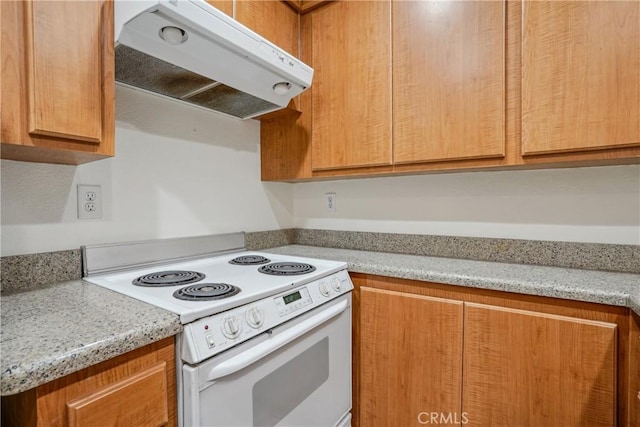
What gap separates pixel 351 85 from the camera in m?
1.55

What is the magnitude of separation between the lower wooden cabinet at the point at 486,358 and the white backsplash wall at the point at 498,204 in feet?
1.54

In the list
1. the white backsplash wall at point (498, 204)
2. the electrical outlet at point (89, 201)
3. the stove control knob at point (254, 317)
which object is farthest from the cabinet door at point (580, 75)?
the electrical outlet at point (89, 201)

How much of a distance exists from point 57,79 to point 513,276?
1.49 m

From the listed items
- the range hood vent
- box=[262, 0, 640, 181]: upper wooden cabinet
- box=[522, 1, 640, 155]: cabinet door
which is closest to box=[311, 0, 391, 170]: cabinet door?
box=[262, 0, 640, 181]: upper wooden cabinet

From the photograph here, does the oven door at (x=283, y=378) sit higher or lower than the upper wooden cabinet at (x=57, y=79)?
lower

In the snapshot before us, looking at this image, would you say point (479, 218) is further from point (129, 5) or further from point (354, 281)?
point (129, 5)

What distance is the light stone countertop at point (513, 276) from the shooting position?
0.95m

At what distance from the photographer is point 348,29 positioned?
1554 millimetres

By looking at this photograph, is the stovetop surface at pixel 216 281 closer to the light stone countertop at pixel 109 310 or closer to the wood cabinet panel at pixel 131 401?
the light stone countertop at pixel 109 310

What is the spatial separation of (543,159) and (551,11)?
0.50 meters

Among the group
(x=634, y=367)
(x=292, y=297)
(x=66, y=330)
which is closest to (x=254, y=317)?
(x=292, y=297)

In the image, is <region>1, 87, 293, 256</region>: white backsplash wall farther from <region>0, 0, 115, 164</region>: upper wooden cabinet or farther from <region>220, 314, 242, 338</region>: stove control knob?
<region>220, 314, 242, 338</region>: stove control knob

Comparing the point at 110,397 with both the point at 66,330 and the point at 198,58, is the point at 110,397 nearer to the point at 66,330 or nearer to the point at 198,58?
the point at 66,330

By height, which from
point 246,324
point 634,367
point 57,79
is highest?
point 57,79
